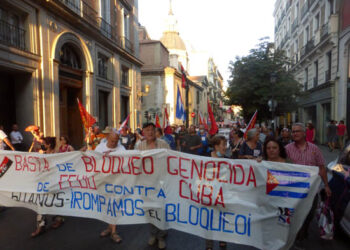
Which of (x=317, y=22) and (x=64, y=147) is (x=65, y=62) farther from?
(x=317, y=22)

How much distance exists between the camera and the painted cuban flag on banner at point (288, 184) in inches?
122

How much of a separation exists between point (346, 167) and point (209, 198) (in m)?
2.11

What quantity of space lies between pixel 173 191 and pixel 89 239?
1.54 meters

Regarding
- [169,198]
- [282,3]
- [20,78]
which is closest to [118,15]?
[20,78]

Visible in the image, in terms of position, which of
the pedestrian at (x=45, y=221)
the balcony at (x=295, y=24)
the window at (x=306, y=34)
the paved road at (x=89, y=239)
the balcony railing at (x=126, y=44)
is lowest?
the paved road at (x=89, y=239)

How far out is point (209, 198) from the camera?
334 centimetres

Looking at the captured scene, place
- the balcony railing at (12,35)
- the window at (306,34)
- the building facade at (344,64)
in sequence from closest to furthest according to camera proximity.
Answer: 1. the balcony railing at (12,35)
2. the building facade at (344,64)
3. the window at (306,34)

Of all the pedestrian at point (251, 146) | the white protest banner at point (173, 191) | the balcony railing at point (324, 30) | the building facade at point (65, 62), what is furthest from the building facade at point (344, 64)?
the white protest banner at point (173, 191)

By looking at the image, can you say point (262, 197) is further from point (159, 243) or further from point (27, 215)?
point (27, 215)

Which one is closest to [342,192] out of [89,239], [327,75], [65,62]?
[89,239]

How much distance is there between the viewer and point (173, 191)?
352 centimetres

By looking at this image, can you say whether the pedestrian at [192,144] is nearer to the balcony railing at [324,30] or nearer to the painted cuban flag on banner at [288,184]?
the painted cuban flag on banner at [288,184]

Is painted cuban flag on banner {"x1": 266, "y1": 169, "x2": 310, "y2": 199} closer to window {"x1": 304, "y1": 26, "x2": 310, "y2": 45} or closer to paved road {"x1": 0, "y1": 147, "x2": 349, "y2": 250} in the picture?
paved road {"x1": 0, "y1": 147, "x2": 349, "y2": 250}

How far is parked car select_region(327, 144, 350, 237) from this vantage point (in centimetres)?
344
